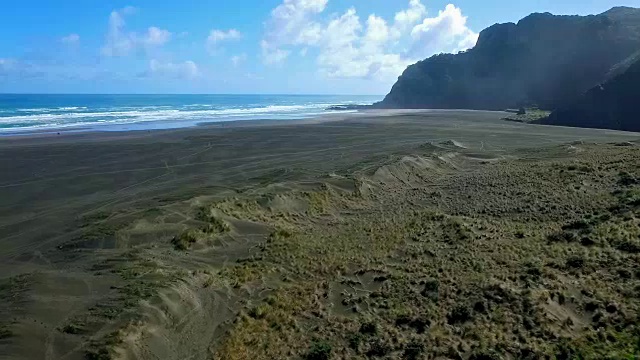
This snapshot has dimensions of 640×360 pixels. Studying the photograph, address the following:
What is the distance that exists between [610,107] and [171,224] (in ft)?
223

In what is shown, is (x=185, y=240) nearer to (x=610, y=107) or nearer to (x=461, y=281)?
(x=461, y=281)

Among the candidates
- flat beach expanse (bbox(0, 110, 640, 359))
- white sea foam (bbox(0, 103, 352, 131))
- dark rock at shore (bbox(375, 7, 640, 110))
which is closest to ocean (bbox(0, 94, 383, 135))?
white sea foam (bbox(0, 103, 352, 131))

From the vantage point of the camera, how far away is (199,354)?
11.6 metres

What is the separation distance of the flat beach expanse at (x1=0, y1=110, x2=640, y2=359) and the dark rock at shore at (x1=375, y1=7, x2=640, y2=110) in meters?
71.1

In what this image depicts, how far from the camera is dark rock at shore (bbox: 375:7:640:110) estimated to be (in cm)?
10594

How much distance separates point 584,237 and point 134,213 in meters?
17.6

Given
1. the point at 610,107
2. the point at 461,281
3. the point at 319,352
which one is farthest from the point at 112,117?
the point at 319,352

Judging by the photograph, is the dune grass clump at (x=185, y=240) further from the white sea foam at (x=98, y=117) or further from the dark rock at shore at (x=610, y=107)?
the dark rock at shore at (x=610, y=107)

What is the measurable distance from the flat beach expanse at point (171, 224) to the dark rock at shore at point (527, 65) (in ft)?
233

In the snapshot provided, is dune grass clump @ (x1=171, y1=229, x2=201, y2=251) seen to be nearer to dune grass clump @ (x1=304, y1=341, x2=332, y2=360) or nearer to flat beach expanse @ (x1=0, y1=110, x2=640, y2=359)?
flat beach expanse @ (x1=0, y1=110, x2=640, y2=359)

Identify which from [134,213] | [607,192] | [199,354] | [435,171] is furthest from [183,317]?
[435,171]

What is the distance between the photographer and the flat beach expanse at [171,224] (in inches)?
475

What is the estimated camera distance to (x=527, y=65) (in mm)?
124938

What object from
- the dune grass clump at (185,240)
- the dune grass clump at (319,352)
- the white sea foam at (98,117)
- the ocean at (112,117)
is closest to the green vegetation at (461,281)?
the dune grass clump at (319,352)
